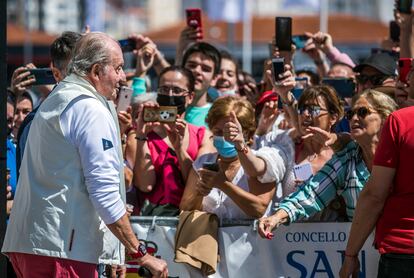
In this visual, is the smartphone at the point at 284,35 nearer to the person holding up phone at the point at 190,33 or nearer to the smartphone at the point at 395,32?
the person holding up phone at the point at 190,33

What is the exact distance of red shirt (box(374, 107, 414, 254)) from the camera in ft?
16.8

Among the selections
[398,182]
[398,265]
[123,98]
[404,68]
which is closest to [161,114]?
[123,98]

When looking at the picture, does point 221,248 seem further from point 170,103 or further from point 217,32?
point 217,32

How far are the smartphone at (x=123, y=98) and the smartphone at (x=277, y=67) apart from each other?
3.24 feet

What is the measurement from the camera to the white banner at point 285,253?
6.23 m

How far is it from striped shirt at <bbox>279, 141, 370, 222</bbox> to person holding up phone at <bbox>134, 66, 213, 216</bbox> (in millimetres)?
1056

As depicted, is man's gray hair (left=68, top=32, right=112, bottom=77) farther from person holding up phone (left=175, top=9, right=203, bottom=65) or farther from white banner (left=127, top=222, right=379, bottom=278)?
person holding up phone (left=175, top=9, right=203, bottom=65)

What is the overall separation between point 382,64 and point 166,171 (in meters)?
2.06

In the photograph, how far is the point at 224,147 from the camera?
6469 mm

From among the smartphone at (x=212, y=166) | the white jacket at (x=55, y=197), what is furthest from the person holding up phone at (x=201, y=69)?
the white jacket at (x=55, y=197)

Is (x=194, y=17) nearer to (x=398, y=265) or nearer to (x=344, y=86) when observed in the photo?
(x=344, y=86)

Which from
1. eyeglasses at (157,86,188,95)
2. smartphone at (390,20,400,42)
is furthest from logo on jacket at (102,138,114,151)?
smartphone at (390,20,400,42)

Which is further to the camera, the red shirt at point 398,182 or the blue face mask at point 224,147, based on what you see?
the blue face mask at point 224,147

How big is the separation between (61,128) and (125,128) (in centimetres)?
195
